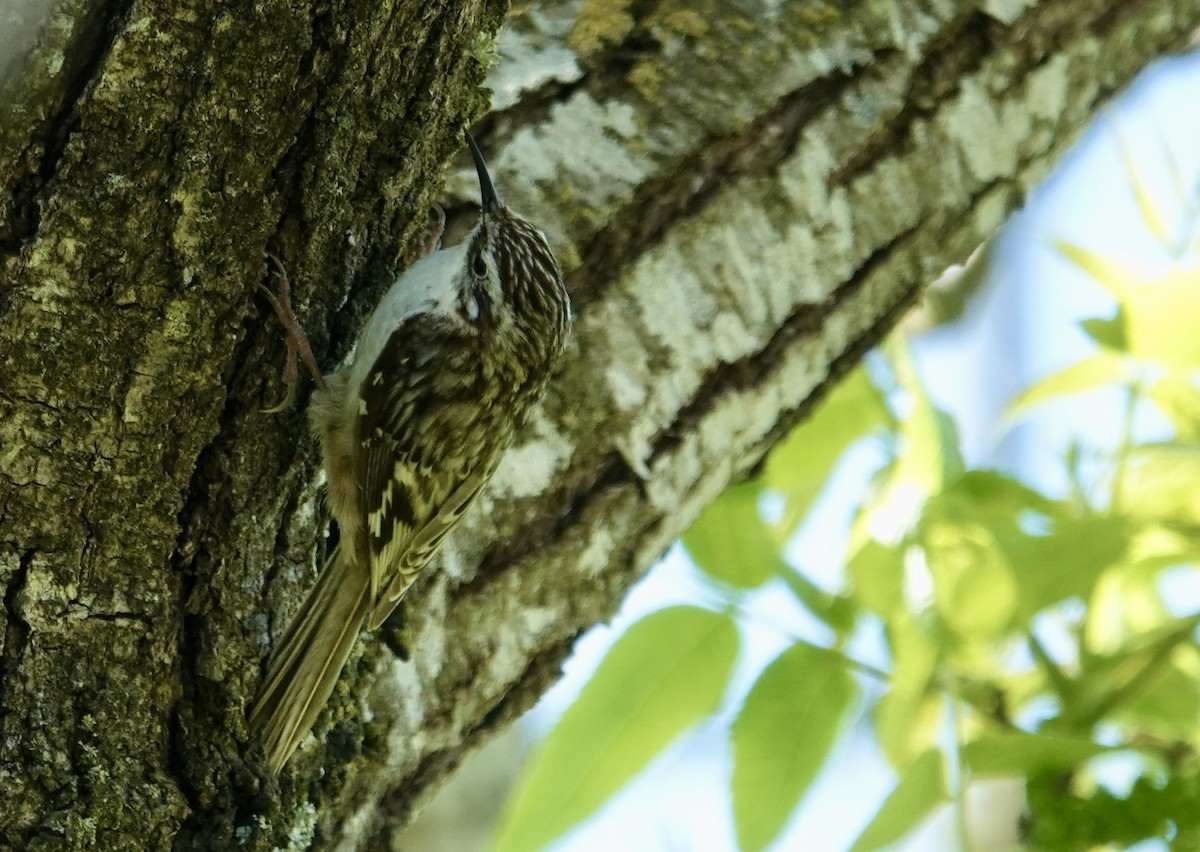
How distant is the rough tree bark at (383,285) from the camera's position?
131 centimetres

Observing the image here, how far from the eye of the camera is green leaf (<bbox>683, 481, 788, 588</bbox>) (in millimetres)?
1987

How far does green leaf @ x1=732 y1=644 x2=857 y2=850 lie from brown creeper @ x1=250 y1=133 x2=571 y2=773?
1.75 ft

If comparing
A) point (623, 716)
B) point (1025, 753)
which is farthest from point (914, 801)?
point (623, 716)

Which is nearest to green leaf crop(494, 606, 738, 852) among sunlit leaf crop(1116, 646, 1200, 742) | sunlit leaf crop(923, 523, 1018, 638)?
sunlit leaf crop(923, 523, 1018, 638)

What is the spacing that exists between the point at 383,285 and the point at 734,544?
672 millimetres

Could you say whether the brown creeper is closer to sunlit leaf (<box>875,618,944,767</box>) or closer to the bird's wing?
the bird's wing

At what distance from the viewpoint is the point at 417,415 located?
7.86 feet

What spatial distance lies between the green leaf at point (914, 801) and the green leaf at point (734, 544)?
0.40m

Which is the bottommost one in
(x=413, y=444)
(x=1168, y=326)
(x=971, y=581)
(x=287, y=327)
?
(x=971, y=581)

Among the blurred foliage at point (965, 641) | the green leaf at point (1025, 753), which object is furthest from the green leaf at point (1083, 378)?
the green leaf at point (1025, 753)

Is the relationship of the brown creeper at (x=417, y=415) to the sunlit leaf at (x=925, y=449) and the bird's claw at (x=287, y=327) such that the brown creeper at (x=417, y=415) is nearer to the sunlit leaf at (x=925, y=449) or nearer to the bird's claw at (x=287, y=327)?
the bird's claw at (x=287, y=327)

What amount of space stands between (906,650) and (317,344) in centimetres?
89

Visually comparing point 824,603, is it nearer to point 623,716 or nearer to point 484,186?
point 623,716

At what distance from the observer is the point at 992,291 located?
466 cm
